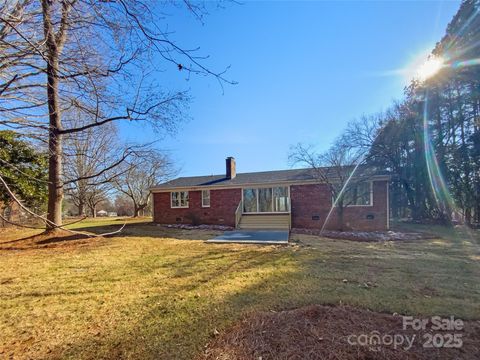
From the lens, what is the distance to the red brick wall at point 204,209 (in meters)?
15.8

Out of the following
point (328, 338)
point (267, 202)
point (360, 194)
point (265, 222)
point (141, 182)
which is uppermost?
point (141, 182)

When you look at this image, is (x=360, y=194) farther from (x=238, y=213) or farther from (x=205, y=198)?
(x=205, y=198)

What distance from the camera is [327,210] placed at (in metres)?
14.0

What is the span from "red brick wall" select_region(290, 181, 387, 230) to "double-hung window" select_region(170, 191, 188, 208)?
7.23 meters

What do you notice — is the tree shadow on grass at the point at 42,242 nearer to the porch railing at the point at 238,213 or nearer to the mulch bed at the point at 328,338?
the mulch bed at the point at 328,338

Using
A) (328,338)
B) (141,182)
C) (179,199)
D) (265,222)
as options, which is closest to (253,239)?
(265,222)

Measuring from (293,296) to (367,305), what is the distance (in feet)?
3.35

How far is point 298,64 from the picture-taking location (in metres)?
6.66

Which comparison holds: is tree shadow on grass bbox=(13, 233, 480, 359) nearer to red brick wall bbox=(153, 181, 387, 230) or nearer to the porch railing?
red brick wall bbox=(153, 181, 387, 230)

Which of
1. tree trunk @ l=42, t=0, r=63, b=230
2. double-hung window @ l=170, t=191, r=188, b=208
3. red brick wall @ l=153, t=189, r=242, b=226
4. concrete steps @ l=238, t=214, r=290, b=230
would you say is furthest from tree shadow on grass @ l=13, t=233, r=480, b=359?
double-hung window @ l=170, t=191, r=188, b=208

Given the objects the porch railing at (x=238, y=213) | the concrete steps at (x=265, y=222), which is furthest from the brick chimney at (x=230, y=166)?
the concrete steps at (x=265, y=222)

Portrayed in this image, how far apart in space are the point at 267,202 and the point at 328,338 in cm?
1299

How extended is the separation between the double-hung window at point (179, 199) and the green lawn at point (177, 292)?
32.8 ft

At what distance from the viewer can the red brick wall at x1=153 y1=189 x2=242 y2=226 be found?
52.0ft
